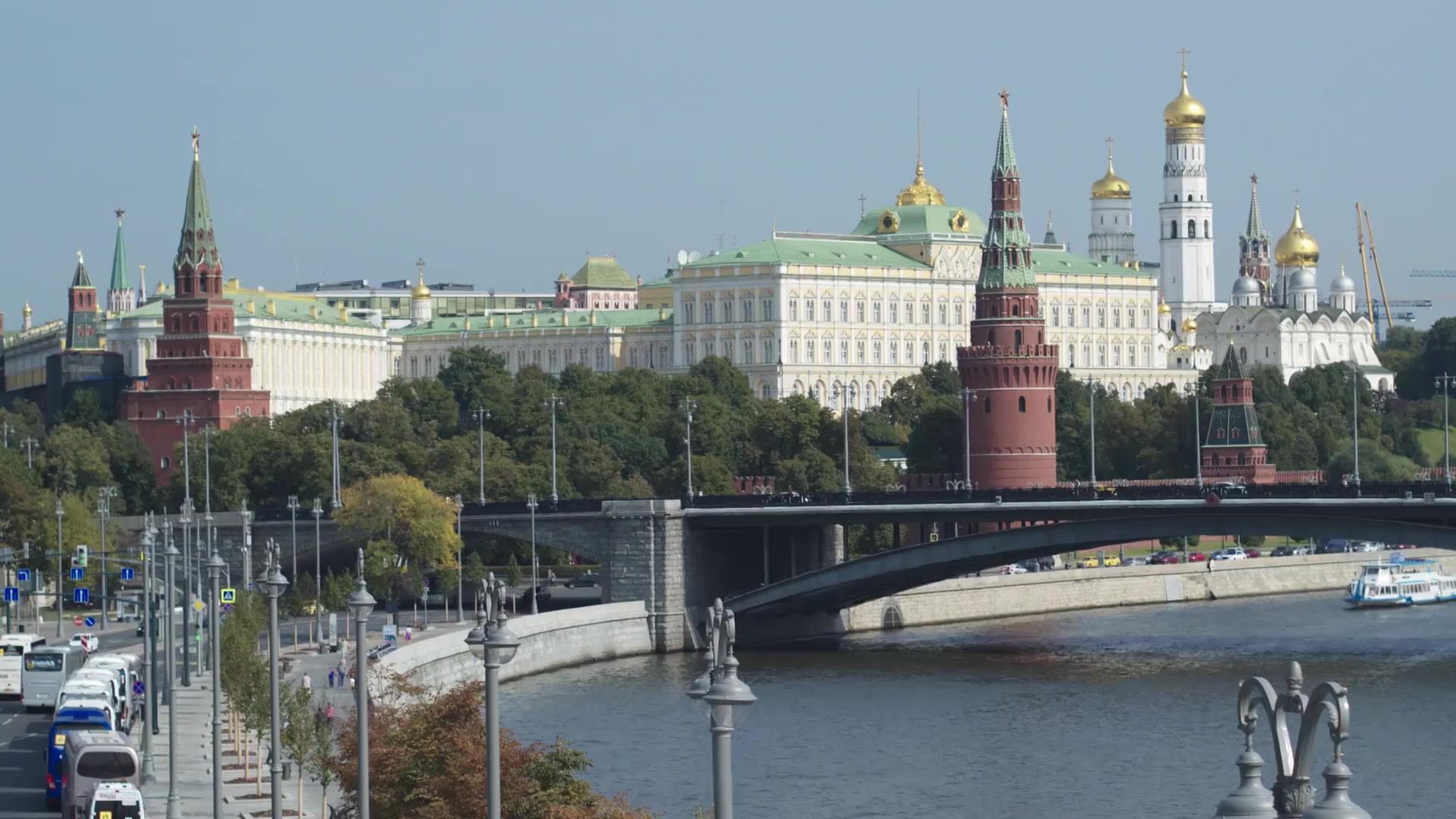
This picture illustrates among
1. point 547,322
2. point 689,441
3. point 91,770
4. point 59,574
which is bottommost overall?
point 91,770

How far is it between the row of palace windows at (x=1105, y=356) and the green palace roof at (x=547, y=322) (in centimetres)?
2190

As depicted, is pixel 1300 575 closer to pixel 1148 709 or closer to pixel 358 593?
pixel 1148 709

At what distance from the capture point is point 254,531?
292 ft

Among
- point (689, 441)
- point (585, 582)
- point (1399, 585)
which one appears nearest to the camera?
point (1399, 585)

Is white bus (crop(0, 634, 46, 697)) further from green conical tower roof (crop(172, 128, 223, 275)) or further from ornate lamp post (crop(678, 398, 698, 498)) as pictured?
green conical tower roof (crop(172, 128, 223, 275))

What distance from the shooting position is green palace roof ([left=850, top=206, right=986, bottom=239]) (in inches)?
6432

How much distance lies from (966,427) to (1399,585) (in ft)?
57.0

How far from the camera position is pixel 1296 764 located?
58.6ft

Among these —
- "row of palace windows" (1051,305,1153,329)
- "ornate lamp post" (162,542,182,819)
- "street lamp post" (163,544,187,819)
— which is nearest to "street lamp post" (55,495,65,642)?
"street lamp post" (163,544,187,819)

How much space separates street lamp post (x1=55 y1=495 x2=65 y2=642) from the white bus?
1057 cm

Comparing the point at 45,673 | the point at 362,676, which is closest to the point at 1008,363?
the point at 45,673

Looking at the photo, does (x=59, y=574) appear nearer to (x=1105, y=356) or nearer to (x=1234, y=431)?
(x=1234, y=431)

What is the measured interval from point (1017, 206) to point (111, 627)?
45.4 metres

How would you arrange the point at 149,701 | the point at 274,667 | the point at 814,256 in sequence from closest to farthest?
the point at 274,667 < the point at 149,701 < the point at 814,256
